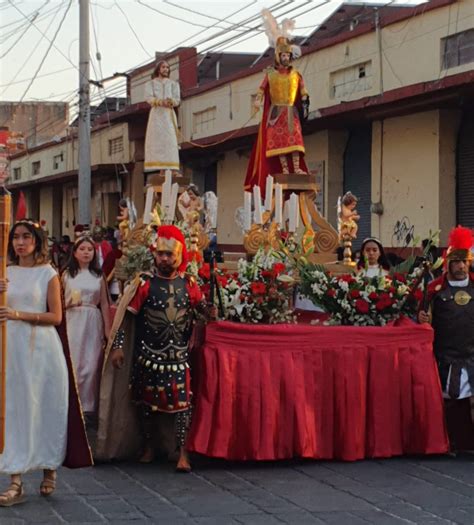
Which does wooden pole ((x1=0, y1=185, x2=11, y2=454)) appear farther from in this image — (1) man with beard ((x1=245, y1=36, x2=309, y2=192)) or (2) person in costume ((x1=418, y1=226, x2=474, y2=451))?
(1) man with beard ((x1=245, y1=36, x2=309, y2=192))

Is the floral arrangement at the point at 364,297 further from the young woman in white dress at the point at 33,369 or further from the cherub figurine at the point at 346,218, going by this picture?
the cherub figurine at the point at 346,218

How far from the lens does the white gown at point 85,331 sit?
9445 millimetres

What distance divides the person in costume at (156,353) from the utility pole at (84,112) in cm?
1689

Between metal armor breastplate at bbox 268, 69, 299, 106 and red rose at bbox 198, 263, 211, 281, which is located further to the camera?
metal armor breastplate at bbox 268, 69, 299, 106

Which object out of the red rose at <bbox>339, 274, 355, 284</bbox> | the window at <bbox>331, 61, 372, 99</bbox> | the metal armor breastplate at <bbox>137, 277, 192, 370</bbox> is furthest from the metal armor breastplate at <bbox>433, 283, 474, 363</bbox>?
the window at <bbox>331, 61, 372, 99</bbox>

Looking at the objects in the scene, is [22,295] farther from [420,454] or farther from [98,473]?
[420,454]

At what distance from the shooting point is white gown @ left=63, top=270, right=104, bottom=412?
945 cm

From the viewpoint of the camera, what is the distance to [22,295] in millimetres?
6801

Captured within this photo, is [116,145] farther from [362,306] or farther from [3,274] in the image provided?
[3,274]

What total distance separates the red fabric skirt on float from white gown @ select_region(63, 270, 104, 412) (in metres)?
1.61

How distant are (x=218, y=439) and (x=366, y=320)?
1631 mm

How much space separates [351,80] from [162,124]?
886 cm

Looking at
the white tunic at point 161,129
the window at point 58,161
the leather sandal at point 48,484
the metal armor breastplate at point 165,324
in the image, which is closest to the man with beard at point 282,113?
the white tunic at point 161,129

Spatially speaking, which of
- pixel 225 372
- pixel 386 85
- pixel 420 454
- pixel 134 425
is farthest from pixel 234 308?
pixel 386 85
